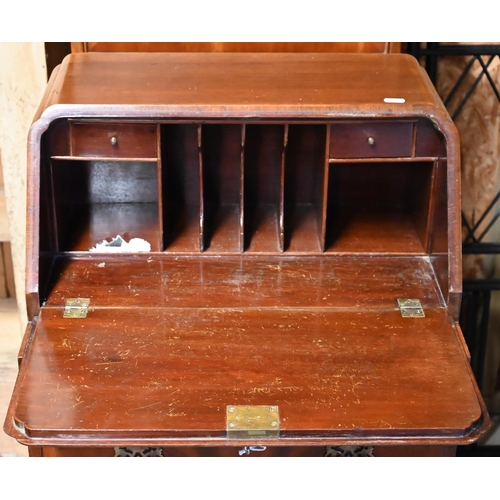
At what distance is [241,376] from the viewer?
5.61 feet

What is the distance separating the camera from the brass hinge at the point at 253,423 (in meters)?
1.59

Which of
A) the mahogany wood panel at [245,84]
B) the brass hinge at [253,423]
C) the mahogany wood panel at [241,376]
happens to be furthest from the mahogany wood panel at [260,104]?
the brass hinge at [253,423]

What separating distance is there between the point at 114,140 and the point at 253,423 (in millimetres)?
768

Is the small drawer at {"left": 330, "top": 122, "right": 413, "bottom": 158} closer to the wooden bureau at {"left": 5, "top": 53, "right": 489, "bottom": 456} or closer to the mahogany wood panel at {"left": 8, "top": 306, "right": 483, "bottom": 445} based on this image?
the wooden bureau at {"left": 5, "top": 53, "right": 489, "bottom": 456}

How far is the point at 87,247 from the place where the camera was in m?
2.08

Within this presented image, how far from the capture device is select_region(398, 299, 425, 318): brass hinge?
1.89 meters

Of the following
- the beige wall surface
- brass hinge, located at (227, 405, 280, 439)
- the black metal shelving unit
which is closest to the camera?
brass hinge, located at (227, 405, 280, 439)

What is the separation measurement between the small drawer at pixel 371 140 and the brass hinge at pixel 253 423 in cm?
67

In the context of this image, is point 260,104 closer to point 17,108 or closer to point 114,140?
point 114,140

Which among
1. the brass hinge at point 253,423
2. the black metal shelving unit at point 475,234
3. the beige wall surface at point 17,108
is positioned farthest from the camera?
the black metal shelving unit at point 475,234

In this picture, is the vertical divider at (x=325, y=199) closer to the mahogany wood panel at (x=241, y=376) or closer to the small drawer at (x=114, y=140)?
the mahogany wood panel at (x=241, y=376)

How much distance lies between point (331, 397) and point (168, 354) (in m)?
0.37

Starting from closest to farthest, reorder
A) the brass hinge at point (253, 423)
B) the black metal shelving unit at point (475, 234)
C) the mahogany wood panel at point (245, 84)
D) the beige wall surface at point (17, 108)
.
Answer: the brass hinge at point (253, 423), the mahogany wood panel at point (245, 84), the beige wall surface at point (17, 108), the black metal shelving unit at point (475, 234)

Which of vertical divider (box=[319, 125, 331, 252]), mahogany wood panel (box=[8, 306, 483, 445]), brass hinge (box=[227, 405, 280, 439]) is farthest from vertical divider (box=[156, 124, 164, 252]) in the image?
brass hinge (box=[227, 405, 280, 439])
